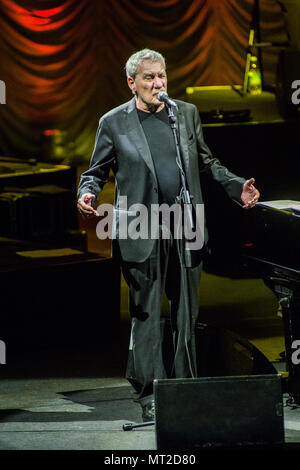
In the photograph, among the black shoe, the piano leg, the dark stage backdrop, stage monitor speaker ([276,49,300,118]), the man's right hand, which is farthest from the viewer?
the dark stage backdrop

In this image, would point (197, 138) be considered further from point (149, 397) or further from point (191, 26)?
point (191, 26)

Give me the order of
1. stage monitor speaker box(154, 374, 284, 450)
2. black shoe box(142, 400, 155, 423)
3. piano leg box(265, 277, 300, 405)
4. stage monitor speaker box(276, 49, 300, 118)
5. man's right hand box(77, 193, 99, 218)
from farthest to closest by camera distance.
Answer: stage monitor speaker box(276, 49, 300, 118) < piano leg box(265, 277, 300, 405) < black shoe box(142, 400, 155, 423) < man's right hand box(77, 193, 99, 218) < stage monitor speaker box(154, 374, 284, 450)

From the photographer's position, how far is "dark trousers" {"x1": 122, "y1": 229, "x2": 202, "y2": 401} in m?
4.01

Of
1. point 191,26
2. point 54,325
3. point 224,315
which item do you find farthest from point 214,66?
point 54,325

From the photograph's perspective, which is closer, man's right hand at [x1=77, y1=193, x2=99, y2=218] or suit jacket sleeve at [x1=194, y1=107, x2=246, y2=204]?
man's right hand at [x1=77, y1=193, x2=99, y2=218]

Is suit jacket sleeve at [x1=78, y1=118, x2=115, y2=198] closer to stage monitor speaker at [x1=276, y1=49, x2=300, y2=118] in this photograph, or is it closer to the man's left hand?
the man's left hand

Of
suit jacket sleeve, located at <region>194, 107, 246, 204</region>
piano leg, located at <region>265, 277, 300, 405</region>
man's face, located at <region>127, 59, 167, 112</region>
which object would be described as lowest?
piano leg, located at <region>265, 277, 300, 405</region>

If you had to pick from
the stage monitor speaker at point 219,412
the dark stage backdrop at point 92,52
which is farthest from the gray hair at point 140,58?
the dark stage backdrop at point 92,52

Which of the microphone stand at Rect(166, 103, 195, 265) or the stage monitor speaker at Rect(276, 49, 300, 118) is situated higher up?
the stage monitor speaker at Rect(276, 49, 300, 118)

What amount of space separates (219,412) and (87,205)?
0.98m

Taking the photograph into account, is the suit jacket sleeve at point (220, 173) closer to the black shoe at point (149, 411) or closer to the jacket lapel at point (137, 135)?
the jacket lapel at point (137, 135)

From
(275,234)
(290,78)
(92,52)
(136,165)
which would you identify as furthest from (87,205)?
(92,52)

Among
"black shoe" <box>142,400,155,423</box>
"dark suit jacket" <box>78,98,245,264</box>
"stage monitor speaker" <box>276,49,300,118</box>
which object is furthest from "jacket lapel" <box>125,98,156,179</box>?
"stage monitor speaker" <box>276,49,300,118</box>

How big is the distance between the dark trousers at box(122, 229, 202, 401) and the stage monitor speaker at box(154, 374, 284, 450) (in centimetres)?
43
